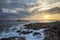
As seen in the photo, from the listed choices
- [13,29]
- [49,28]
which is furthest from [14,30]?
[49,28]

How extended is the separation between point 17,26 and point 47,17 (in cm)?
83

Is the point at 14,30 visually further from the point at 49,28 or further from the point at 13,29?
the point at 49,28

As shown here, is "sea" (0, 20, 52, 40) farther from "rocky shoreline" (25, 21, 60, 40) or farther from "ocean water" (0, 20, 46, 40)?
"rocky shoreline" (25, 21, 60, 40)

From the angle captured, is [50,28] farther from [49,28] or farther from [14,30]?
[14,30]

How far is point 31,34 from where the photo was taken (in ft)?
13.1

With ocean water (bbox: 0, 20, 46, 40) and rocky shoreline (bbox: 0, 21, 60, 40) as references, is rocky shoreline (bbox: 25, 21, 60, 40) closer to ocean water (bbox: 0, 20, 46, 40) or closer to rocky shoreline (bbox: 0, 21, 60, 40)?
rocky shoreline (bbox: 0, 21, 60, 40)

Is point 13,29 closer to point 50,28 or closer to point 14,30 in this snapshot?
point 14,30

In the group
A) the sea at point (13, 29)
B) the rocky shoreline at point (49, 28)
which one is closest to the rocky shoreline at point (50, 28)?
the rocky shoreline at point (49, 28)

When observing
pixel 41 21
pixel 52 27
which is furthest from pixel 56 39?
pixel 41 21

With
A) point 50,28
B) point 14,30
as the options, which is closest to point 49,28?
point 50,28

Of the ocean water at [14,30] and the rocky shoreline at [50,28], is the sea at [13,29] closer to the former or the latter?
the ocean water at [14,30]

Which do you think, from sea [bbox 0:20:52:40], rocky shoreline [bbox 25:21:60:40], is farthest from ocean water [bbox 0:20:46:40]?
rocky shoreline [bbox 25:21:60:40]

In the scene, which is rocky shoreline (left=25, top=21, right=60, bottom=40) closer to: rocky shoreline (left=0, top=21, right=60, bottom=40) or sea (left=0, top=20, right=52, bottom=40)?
rocky shoreline (left=0, top=21, right=60, bottom=40)

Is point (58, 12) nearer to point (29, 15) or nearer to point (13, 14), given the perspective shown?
point (29, 15)
